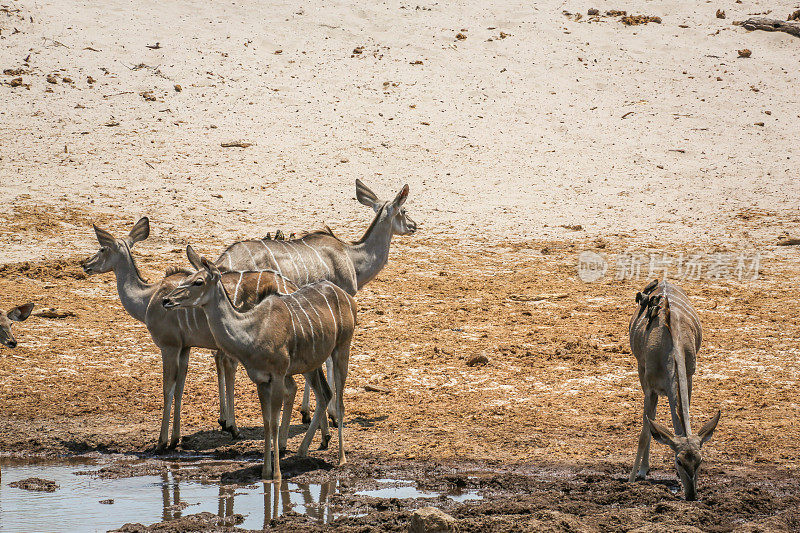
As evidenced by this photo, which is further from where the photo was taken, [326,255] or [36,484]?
[326,255]

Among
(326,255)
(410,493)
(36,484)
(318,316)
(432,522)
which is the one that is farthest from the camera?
(326,255)

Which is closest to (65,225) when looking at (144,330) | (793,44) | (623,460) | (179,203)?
(179,203)

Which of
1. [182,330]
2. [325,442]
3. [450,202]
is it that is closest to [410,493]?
[325,442]

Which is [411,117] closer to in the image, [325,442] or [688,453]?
[325,442]

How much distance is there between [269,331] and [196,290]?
717 millimetres

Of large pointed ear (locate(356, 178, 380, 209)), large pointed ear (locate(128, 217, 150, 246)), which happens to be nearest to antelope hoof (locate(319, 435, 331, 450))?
large pointed ear (locate(128, 217, 150, 246))

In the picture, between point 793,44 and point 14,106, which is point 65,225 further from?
point 793,44

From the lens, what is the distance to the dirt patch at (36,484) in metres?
8.71

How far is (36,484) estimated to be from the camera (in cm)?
883

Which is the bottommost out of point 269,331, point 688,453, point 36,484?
point 36,484

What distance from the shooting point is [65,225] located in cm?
1733

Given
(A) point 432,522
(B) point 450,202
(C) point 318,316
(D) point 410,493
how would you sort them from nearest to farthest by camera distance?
(A) point 432,522 < (D) point 410,493 < (C) point 318,316 < (B) point 450,202

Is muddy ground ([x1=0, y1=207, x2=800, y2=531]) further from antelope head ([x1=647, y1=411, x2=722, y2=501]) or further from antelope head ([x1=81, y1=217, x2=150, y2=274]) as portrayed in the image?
antelope head ([x1=81, y1=217, x2=150, y2=274])

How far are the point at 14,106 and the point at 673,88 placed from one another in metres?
15.2
